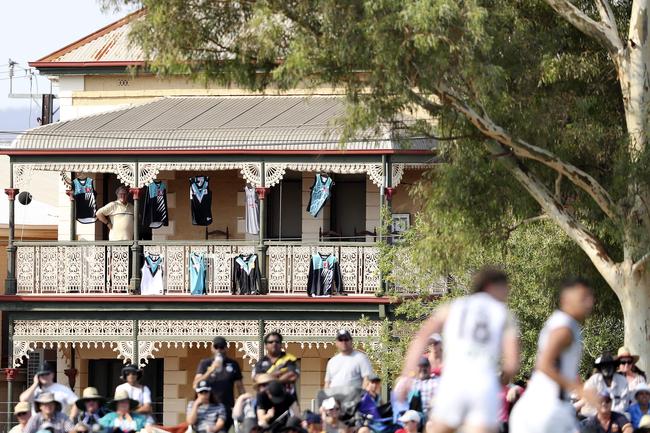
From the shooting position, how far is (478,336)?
1193 centimetres

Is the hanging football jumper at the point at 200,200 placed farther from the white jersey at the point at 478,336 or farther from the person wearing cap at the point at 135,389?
the white jersey at the point at 478,336

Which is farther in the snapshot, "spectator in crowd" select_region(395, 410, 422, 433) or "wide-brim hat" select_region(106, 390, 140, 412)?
"wide-brim hat" select_region(106, 390, 140, 412)

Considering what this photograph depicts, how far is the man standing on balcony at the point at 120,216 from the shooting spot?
3259 centimetres

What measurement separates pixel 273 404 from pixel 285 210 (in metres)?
16.3

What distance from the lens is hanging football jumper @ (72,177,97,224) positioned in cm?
3331

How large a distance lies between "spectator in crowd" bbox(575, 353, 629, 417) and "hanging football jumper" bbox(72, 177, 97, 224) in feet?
55.8

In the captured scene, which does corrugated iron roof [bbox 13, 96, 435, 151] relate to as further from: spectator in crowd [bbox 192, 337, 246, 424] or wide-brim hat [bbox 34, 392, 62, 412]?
wide-brim hat [bbox 34, 392, 62, 412]

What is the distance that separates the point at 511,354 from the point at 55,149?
21.6m

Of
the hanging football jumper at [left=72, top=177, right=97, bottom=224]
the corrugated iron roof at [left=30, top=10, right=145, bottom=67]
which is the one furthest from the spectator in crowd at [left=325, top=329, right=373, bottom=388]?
the corrugated iron roof at [left=30, top=10, right=145, bottom=67]

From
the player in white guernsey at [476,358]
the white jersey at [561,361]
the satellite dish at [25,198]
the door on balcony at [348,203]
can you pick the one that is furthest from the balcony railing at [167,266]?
the player in white guernsey at [476,358]

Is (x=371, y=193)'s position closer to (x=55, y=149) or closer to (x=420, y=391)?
(x=55, y=149)

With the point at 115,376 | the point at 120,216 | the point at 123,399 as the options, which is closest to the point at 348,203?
the point at 120,216

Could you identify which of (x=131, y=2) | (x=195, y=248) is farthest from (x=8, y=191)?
(x=131, y=2)

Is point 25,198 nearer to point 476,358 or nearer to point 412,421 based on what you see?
point 412,421
